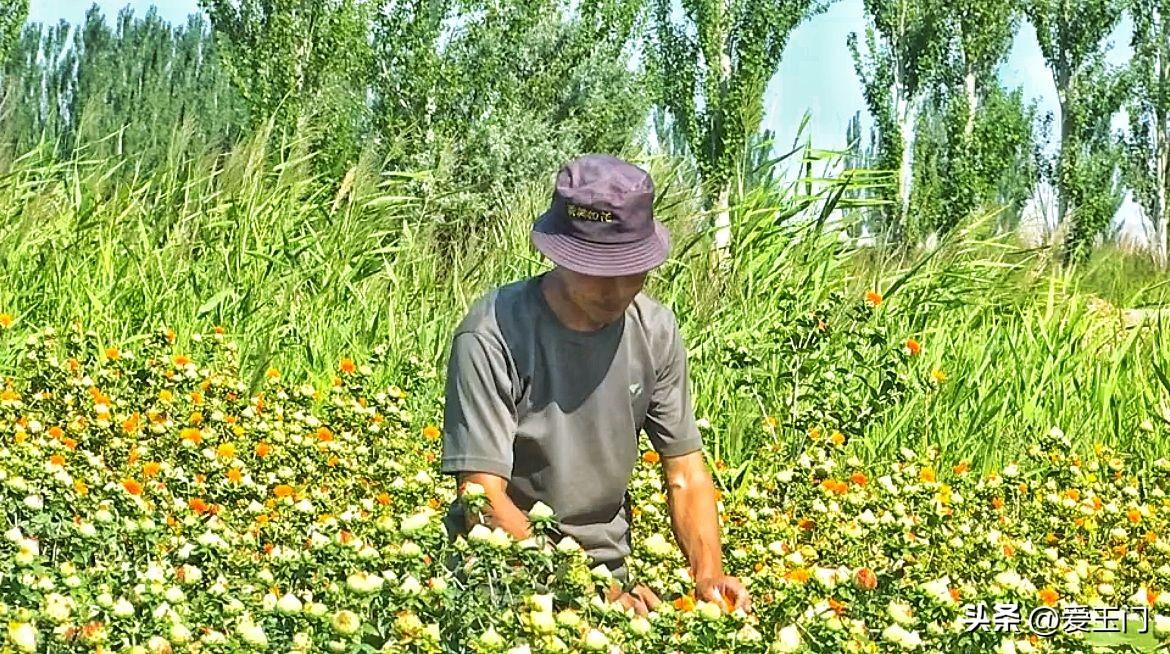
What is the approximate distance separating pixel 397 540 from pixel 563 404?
21.7 inches

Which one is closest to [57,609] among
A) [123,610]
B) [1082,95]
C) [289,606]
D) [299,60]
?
[123,610]

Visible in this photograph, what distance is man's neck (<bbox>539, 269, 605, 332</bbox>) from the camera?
3.22 metres

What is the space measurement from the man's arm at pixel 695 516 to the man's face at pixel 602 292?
0.45 m

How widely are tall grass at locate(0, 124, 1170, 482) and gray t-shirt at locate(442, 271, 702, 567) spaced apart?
1.99 m

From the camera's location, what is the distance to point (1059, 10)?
792 inches

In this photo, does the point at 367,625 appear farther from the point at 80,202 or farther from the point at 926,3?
the point at 926,3

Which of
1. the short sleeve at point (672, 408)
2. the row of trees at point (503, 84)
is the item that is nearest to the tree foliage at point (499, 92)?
the row of trees at point (503, 84)

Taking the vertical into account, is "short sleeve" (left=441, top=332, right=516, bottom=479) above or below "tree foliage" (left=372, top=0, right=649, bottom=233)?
below

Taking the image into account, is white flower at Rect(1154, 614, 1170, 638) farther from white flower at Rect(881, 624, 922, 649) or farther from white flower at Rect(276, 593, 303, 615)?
white flower at Rect(276, 593, 303, 615)

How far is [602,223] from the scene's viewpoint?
121 inches

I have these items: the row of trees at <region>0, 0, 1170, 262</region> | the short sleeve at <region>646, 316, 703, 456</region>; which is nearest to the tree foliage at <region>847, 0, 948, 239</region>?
the row of trees at <region>0, 0, 1170, 262</region>

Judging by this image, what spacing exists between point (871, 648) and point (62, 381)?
3816mm

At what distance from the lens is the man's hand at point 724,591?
317 centimetres

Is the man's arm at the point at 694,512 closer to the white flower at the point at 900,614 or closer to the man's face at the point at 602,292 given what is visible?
the man's face at the point at 602,292
